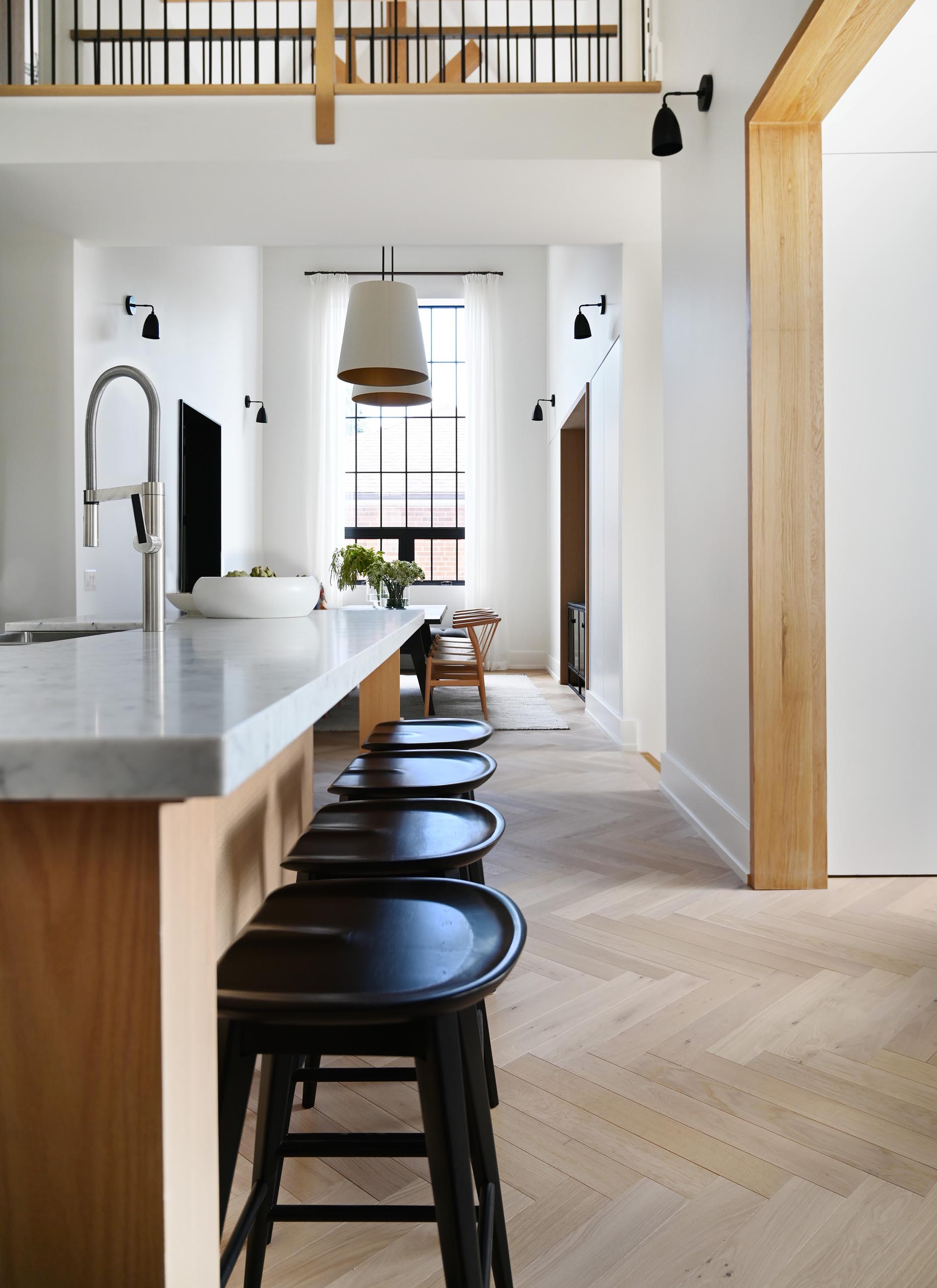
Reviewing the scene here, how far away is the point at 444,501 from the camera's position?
10.1m

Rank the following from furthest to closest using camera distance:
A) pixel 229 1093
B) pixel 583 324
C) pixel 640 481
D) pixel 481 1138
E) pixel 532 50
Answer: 1. pixel 583 324
2. pixel 640 481
3. pixel 532 50
4. pixel 481 1138
5. pixel 229 1093

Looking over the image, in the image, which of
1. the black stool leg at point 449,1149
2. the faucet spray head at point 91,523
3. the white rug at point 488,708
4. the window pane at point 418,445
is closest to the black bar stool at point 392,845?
the black stool leg at point 449,1149

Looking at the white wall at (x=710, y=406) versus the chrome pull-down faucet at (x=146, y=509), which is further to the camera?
the white wall at (x=710, y=406)

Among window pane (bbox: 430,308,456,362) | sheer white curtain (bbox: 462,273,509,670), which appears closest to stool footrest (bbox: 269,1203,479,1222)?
sheer white curtain (bbox: 462,273,509,670)

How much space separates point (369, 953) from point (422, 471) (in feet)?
31.0

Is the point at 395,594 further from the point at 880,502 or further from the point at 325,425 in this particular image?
the point at 325,425

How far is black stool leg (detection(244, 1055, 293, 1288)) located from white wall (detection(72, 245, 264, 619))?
2801 mm

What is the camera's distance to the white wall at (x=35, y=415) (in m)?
4.58

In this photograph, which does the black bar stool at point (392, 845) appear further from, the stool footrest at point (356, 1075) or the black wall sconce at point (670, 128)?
the black wall sconce at point (670, 128)

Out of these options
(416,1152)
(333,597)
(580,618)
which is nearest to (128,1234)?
(416,1152)

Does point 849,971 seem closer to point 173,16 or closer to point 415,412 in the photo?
point 173,16

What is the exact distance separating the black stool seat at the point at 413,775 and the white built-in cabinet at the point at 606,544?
134 inches

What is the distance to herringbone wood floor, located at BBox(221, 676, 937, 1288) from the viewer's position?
49.9 inches

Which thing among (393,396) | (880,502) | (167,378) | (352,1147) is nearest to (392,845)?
(352,1147)
